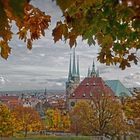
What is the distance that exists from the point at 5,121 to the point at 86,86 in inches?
1741

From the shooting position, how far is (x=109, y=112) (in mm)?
39812

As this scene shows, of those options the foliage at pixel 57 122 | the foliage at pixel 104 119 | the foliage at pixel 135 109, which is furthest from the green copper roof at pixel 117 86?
the foliage at pixel 135 109

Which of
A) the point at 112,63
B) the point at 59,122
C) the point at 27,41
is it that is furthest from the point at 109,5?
the point at 59,122

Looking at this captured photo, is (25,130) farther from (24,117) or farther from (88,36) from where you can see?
(88,36)

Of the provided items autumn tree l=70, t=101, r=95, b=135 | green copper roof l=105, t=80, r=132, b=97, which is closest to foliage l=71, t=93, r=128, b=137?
autumn tree l=70, t=101, r=95, b=135

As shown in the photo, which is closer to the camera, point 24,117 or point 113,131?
point 113,131

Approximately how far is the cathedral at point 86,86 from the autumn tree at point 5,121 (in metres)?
27.5

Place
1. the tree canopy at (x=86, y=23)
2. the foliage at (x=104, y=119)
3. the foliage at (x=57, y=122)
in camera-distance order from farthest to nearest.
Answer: the foliage at (x=57, y=122), the foliage at (x=104, y=119), the tree canopy at (x=86, y=23)

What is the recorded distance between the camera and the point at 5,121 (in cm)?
4509

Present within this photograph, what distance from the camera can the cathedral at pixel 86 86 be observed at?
85938 mm

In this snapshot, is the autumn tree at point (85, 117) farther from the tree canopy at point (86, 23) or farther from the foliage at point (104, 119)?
the tree canopy at point (86, 23)

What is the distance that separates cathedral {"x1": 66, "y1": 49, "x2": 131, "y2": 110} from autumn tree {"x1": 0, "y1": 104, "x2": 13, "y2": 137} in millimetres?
27535

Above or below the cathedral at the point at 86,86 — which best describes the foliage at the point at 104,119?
below

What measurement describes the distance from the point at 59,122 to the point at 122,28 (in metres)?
63.4
